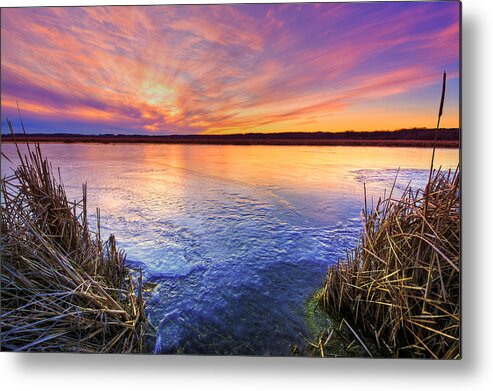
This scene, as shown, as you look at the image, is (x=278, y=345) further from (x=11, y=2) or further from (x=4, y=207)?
(x=11, y=2)

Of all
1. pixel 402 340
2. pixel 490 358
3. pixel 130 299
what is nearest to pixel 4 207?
pixel 130 299

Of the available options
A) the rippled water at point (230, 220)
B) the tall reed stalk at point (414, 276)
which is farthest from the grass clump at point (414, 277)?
the rippled water at point (230, 220)

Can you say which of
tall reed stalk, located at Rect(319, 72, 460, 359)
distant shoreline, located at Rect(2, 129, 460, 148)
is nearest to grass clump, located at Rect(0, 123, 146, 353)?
distant shoreline, located at Rect(2, 129, 460, 148)

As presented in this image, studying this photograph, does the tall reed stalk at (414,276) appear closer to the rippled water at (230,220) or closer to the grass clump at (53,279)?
the rippled water at (230,220)

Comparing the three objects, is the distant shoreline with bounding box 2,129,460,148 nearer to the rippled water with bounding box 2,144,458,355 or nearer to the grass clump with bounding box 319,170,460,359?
the rippled water with bounding box 2,144,458,355

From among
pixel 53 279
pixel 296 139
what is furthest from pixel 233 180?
pixel 53 279

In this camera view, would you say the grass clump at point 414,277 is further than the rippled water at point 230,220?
No

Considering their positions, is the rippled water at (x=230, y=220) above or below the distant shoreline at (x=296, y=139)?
below

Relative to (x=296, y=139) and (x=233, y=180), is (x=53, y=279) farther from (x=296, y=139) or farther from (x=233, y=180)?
(x=296, y=139)
